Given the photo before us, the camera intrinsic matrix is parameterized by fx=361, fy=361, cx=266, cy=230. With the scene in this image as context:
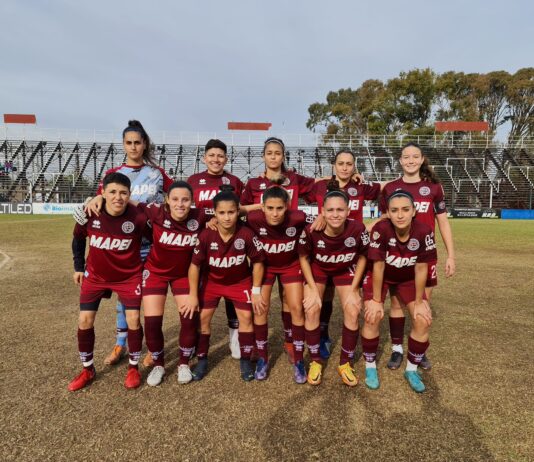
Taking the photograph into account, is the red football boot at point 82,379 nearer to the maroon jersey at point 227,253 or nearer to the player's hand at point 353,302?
the maroon jersey at point 227,253

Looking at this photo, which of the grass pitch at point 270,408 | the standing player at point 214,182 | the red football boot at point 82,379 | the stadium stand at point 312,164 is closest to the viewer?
the grass pitch at point 270,408

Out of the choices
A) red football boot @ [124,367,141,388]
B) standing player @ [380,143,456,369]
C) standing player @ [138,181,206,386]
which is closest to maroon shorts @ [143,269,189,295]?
standing player @ [138,181,206,386]

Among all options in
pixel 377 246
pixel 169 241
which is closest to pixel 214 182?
pixel 169 241

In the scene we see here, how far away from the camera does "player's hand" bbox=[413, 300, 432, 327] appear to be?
3.55m

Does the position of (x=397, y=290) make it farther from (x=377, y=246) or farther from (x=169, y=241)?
(x=169, y=241)

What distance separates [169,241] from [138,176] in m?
0.98

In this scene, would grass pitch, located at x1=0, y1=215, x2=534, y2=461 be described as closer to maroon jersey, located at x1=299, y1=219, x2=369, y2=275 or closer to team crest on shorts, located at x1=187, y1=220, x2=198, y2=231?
maroon jersey, located at x1=299, y1=219, x2=369, y2=275

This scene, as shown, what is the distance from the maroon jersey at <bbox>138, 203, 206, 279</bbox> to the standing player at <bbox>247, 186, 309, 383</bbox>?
66 cm

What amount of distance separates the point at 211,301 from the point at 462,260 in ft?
29.8

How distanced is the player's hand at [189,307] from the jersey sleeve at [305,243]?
1.23m

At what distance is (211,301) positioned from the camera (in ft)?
12.7

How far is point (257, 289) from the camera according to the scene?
12.5 feet

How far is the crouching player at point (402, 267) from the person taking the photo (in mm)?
3573

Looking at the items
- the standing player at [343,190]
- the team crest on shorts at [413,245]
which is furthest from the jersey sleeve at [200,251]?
the team crest on shorts at [413,245]
